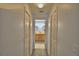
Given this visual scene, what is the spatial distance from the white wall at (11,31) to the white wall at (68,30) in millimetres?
391

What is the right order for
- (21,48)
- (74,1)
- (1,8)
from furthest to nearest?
(21,48) < (1,8) < (74,1)

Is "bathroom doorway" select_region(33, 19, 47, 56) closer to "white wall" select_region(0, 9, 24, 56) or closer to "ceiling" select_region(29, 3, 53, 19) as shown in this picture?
"ceiling" select_region(29, 3, 53, 19)

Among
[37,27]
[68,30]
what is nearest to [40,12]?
[37,27]

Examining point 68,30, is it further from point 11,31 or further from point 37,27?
point 11,31

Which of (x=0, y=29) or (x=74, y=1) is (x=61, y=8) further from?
(x=0, y=29)

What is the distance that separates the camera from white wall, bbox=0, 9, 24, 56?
1.29m

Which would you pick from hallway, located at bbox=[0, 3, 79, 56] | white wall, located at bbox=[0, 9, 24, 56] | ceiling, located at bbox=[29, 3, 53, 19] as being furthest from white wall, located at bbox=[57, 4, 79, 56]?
white wall, located at bbox=[0, 9, 24, 56]

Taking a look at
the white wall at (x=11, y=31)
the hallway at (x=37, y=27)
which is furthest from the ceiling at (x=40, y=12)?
the white wall at (x=11, y=31)

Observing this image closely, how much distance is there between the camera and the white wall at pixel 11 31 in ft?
4.23

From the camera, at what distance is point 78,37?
1291 millimetres

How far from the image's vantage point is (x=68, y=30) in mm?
1338

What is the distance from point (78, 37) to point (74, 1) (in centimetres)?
37

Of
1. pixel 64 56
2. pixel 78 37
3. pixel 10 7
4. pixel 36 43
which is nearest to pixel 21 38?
pixel 36 43

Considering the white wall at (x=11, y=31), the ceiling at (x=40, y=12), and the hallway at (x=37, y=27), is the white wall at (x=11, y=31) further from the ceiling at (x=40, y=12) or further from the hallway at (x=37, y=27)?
the ceiling at (x=40, y=12)
